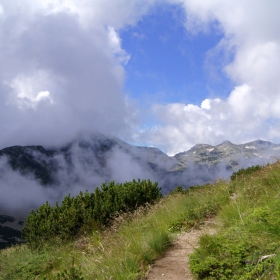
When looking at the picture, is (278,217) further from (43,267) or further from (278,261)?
(43,267)

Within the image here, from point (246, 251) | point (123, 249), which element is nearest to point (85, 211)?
point (123, 249)

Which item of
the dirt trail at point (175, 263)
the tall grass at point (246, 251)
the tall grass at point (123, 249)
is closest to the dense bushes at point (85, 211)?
the tall grass at point (123, 249)

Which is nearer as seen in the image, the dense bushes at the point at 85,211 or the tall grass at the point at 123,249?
the tall grass at the point at 123,249

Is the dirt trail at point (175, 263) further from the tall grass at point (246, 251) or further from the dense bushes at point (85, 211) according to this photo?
the dense bushes at point (85, 211)

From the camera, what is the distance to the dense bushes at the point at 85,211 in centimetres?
1091

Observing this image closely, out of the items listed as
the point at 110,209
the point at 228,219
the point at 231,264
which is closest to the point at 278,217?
the point at 231,264

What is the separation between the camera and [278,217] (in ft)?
14.4

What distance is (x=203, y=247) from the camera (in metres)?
4.86

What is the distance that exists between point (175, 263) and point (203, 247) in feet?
2.34

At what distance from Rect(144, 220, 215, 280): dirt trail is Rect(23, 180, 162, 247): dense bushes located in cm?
411

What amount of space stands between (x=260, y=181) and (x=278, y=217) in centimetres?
369

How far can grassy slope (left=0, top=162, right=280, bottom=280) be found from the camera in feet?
13.3

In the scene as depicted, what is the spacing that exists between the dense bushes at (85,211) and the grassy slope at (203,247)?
2.31 metres

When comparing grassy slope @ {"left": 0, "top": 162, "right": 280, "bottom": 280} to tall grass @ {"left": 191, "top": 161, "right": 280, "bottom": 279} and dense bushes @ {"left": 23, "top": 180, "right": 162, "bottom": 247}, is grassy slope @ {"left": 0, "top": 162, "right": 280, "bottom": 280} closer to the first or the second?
tall grass @ {"left": 191, "top": 161, "right": 280, "bottom": 279}
